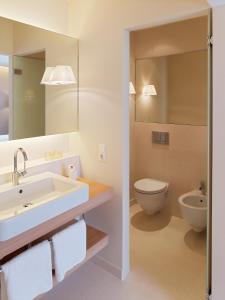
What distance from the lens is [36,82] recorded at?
2.15 metres

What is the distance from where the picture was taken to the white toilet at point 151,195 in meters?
3.01

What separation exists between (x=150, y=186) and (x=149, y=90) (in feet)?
4.07

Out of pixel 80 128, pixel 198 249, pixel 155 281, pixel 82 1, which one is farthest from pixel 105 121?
pixel 198 249

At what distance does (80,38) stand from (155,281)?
2167mm

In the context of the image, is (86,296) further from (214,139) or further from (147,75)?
(147,75)

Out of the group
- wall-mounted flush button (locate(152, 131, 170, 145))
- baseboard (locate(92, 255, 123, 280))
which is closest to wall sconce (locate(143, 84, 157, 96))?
wall-mounted flush button (locate(152, 131, 170, 145))

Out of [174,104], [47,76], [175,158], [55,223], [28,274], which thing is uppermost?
[47,76]

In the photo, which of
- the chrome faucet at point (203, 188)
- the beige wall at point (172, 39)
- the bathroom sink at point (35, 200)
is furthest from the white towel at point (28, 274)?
the beige wall at point (172, 39)

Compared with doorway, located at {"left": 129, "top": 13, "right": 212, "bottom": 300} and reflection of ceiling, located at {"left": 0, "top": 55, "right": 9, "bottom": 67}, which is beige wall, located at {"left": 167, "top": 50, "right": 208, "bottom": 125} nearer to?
doorway, located at {"left": 129, "top": 13, "right": 212, "bottom": 300}

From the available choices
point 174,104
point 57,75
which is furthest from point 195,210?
point 57,75

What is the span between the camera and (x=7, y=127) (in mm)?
1967

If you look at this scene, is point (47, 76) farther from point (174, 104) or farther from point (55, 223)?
point (174, 104)

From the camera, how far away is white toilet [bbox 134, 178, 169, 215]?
301cm

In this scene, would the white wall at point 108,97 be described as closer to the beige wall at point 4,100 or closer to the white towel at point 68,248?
the white towel at point 68,248
